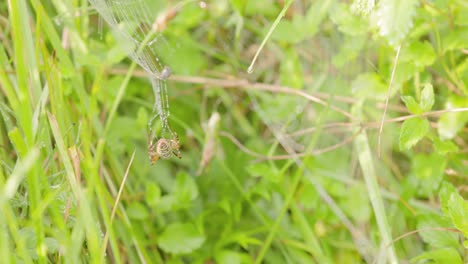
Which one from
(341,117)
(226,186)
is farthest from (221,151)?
(341,117)

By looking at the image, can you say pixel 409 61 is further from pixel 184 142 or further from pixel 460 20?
pixel 184 142

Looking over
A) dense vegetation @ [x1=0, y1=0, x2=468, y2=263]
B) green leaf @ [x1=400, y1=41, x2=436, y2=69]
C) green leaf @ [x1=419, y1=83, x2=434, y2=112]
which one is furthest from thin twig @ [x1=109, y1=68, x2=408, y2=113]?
green leaf @ [x1=419, y1=83, x2=434, y2=112]

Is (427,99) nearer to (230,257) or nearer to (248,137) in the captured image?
(230,257)

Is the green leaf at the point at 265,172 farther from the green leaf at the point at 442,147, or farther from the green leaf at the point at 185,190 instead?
the green leaf at the point at 442,147

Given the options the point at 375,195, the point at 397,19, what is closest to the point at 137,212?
the point at 375,195

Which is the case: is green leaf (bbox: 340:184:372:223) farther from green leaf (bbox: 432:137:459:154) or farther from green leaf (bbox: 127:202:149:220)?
green leaf (bbox: 127:202:149:220)

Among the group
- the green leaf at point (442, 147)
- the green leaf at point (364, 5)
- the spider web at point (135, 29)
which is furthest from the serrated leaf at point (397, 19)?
the spider web at point (135, 29)
